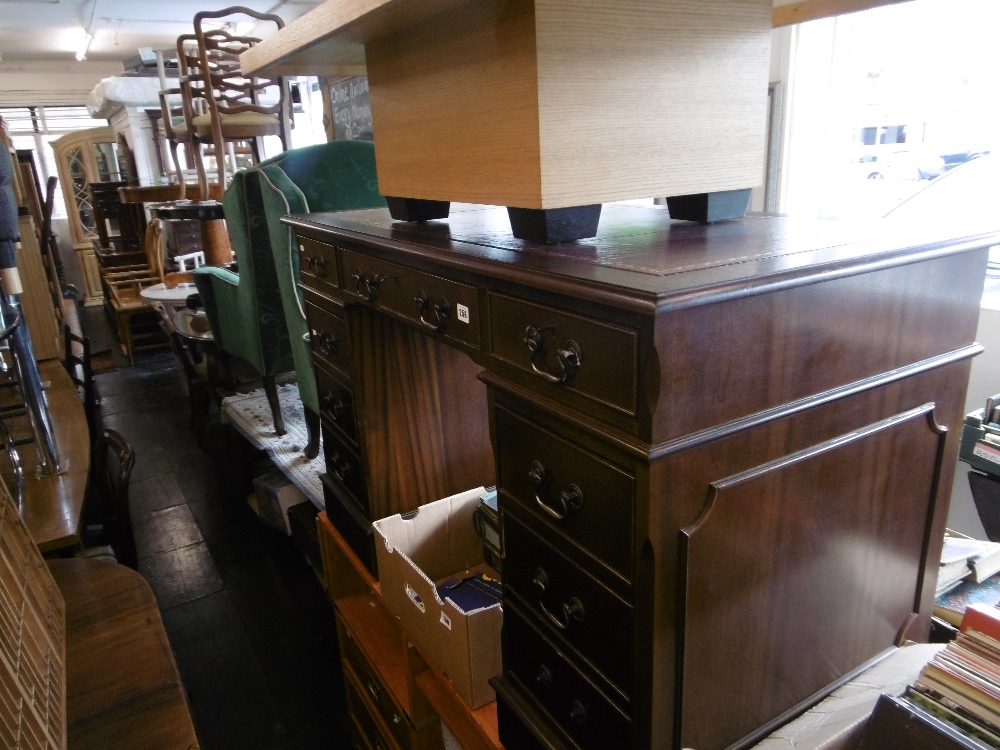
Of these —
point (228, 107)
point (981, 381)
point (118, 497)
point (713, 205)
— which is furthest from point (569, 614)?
point (228, 107)

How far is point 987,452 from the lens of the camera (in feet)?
4.03

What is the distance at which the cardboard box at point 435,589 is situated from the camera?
115 centimetres

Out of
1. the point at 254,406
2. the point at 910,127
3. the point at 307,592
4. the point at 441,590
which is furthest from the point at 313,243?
the point at 254,406

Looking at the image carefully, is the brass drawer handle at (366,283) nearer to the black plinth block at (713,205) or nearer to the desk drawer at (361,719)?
the black plinth block at (713,205)

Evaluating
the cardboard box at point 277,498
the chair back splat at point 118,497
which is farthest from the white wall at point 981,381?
the cardboard box at point 277,498

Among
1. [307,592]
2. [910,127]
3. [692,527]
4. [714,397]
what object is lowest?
[307,592]

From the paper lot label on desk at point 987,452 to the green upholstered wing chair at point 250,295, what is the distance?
6.93 ft

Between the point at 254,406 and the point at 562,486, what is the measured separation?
288 centimetres

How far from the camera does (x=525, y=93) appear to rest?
0.81 m

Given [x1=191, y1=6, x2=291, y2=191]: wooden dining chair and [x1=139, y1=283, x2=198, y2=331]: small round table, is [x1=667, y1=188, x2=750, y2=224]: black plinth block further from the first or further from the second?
[x1=139, y1=283, x2=198, y2=331]: small round table

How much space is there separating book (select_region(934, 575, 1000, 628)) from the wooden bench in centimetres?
121

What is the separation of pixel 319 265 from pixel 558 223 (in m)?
0.74

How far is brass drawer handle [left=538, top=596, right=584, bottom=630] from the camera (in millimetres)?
867

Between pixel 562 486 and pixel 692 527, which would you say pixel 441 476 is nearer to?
pixel 562 486
